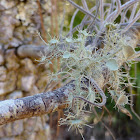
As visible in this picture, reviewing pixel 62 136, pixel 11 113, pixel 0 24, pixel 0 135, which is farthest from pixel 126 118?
pixel 11 113

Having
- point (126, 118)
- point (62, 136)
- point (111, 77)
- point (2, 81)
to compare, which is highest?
point (111, 77)

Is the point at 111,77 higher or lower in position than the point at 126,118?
higher

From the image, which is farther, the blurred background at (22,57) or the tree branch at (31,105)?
the blurred background at (22,57)

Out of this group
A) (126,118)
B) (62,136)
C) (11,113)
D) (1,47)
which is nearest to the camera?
(11,113)

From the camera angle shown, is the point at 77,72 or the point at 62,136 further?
the point at 62,136

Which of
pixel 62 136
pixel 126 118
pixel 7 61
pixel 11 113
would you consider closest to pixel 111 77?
pixel 11 113

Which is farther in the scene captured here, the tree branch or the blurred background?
the blurred background

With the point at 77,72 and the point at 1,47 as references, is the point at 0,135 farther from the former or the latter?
the point at 77,72

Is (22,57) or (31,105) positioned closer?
(31,105)

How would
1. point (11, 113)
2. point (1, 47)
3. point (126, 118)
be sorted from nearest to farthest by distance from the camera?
point (11, 113) → point (1, 47) → point (126, 118)
